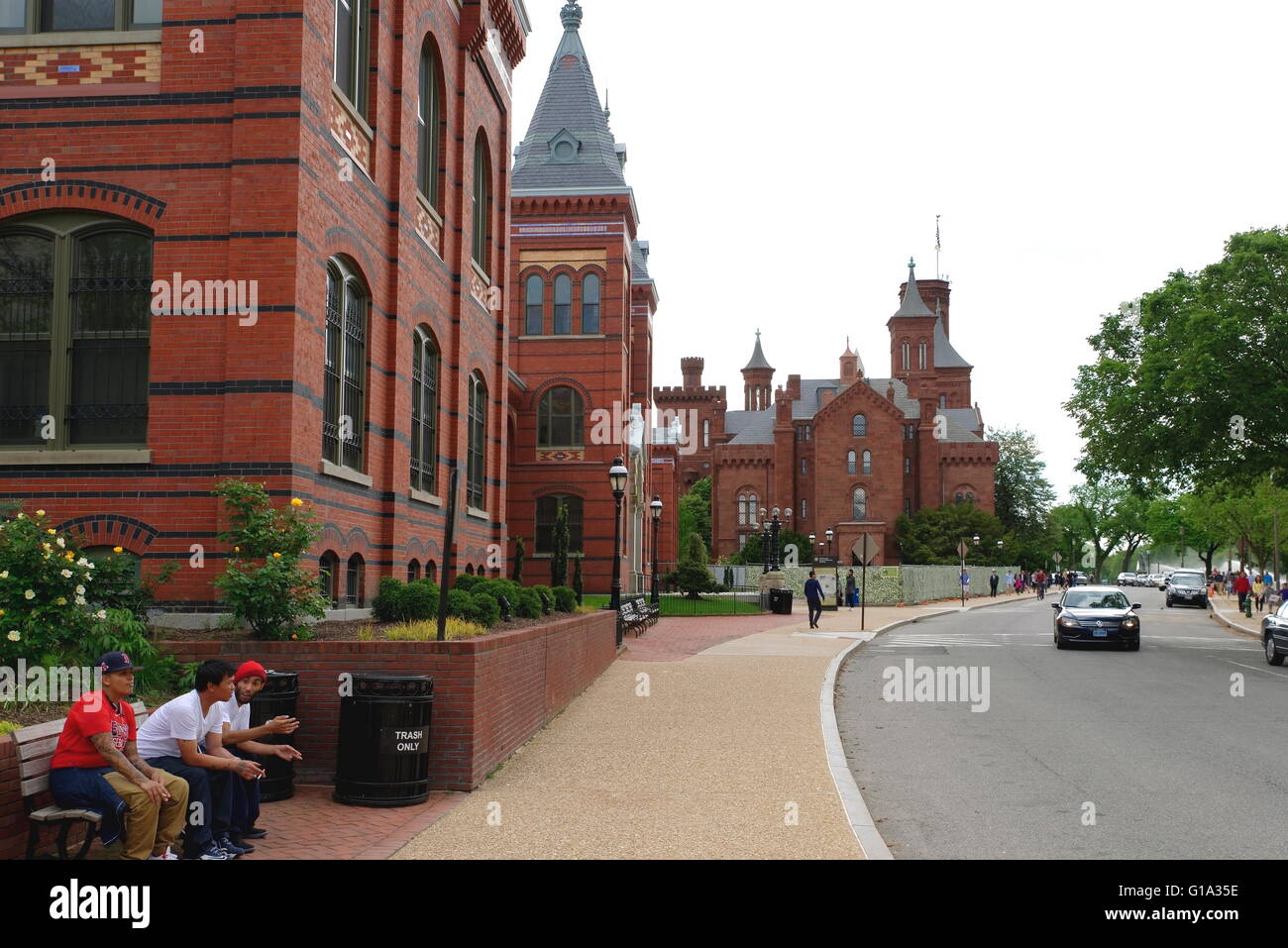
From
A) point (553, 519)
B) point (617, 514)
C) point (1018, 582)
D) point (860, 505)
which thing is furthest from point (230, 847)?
point (860, 505)

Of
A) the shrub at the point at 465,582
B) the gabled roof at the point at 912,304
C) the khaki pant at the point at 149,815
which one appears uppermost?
the gabled roof at the point at 912,304

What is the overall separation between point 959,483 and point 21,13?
88335 millimetres

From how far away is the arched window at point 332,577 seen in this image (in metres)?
13.1

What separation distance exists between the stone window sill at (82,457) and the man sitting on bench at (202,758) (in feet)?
17.5

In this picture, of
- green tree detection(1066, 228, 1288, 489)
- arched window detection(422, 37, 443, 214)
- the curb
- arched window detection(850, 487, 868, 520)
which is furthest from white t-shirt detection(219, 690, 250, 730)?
arched window detection(850, 487, 868, 520)

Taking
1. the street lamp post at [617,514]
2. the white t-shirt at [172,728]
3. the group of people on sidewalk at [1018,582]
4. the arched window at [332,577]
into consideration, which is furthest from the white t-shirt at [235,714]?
the group of people on sidewalk at [1018,582]

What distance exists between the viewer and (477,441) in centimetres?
2148

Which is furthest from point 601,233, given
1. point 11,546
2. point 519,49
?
point 11,546

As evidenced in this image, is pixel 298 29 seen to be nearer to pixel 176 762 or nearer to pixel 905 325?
pixel 176 762

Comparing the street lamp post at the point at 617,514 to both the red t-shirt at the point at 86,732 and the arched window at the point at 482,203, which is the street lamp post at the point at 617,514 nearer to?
the arched window at the point at 482,203

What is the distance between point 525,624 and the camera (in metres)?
15.8

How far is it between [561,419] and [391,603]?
30.1 meters

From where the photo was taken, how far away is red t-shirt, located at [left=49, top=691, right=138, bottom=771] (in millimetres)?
6344

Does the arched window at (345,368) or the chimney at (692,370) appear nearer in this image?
the arched window at (345,368)
